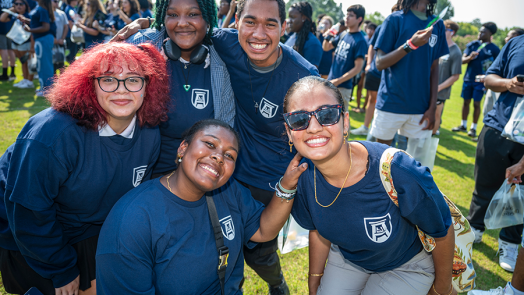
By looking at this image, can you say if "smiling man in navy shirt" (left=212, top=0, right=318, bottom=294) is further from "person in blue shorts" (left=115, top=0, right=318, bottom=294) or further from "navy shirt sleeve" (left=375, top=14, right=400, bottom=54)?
"navy shirt sleeve" (left=375, top=14, right=400, bottom=54)

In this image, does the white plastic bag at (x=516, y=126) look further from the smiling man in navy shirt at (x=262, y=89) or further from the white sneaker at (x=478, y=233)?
the smiling man in navy shirt at (x=262, y=89)

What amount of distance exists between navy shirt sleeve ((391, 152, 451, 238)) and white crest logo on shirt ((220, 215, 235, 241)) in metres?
1.05

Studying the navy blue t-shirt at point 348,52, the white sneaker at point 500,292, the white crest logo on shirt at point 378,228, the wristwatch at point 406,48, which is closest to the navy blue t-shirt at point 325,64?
the navy blue t-shirt at point 348,52

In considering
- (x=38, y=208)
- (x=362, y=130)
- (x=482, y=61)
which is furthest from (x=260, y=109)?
(x=482, y=61)

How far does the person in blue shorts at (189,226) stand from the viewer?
1.73 meters

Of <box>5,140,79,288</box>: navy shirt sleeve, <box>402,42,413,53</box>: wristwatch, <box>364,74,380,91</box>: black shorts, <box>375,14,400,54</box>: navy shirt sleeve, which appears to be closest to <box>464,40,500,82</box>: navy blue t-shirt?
<box>364,74,380,91</box>: black shorts

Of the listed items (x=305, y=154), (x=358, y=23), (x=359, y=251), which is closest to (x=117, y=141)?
(x=305, y=154)

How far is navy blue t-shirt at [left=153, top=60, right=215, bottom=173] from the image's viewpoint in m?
2.63

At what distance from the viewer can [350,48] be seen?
688cm

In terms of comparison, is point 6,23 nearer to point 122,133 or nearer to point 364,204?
point 122,133

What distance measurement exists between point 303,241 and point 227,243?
169 centimetres

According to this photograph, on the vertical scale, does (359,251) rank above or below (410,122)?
below

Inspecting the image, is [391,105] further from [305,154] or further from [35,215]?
[35,215]

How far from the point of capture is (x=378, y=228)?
201 centimetres
